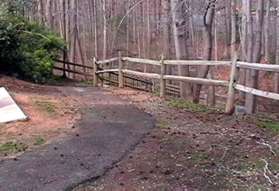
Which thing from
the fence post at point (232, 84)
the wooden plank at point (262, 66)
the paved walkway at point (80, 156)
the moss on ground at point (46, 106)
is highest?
the wooden plank at point (262, 66)

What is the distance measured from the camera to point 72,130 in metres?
7.61

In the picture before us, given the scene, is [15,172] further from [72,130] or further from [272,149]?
[272,149]

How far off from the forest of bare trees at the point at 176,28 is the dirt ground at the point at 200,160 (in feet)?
7.65

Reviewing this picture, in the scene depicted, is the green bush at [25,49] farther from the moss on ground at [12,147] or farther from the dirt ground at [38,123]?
the moss on ground at [12,147]

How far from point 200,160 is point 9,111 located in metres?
4.26

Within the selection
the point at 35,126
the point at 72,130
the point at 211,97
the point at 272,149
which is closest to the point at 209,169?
the point at 272,149

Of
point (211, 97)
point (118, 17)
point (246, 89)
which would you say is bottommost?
point (211, 97)

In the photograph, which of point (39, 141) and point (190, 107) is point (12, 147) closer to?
point (39, 141)

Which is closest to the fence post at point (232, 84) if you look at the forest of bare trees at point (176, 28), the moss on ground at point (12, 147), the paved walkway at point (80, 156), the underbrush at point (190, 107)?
the forest of bare trees at point (176, 28)

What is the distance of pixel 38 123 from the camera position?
8.02 metres

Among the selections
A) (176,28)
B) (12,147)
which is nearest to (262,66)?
(12,147)

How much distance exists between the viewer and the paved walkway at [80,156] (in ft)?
16.9

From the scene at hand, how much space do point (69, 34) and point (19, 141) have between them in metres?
19.8

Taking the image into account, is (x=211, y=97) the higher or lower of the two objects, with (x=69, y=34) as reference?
lower
